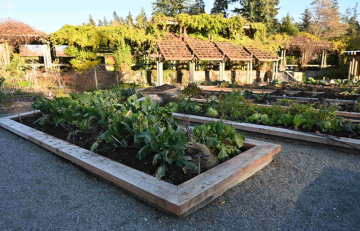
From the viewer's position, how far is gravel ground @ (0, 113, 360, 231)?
7.43 ft

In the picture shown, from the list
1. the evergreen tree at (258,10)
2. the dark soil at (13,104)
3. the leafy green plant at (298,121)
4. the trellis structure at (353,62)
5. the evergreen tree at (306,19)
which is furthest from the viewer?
the evergreen tree at (306,19)

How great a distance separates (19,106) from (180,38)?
39.9ft

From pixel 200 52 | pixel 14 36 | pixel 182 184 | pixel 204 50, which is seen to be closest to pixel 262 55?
pixel 204 50

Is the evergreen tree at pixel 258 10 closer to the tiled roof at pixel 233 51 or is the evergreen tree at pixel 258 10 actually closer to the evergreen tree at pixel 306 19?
the tiled roof at pixel 233 51

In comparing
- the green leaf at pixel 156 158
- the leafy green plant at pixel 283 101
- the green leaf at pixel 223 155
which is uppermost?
the leafy green plant at pixel 283 101

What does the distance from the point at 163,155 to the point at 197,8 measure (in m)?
35.9

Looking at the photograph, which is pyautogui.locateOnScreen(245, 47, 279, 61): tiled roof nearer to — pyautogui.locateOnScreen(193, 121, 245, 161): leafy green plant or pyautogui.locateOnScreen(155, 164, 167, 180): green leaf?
pyautogui.locateOnScreen(193, 121, 245, 161): leafy green plant

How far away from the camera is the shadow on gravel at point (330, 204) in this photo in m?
2.25

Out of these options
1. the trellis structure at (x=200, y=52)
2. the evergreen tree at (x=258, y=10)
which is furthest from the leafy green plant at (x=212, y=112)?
the evergreen tree at (x=258, y=10)

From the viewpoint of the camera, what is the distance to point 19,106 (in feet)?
28.4

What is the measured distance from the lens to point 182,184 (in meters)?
2.52

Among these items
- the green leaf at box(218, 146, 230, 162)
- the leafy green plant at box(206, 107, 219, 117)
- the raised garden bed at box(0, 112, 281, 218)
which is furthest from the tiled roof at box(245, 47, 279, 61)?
the green leaf at box(218, 146, 230, 162)

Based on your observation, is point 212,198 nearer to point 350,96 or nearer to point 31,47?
point 350,96

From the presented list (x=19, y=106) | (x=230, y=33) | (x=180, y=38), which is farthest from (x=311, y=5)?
(x=19, y=106)
